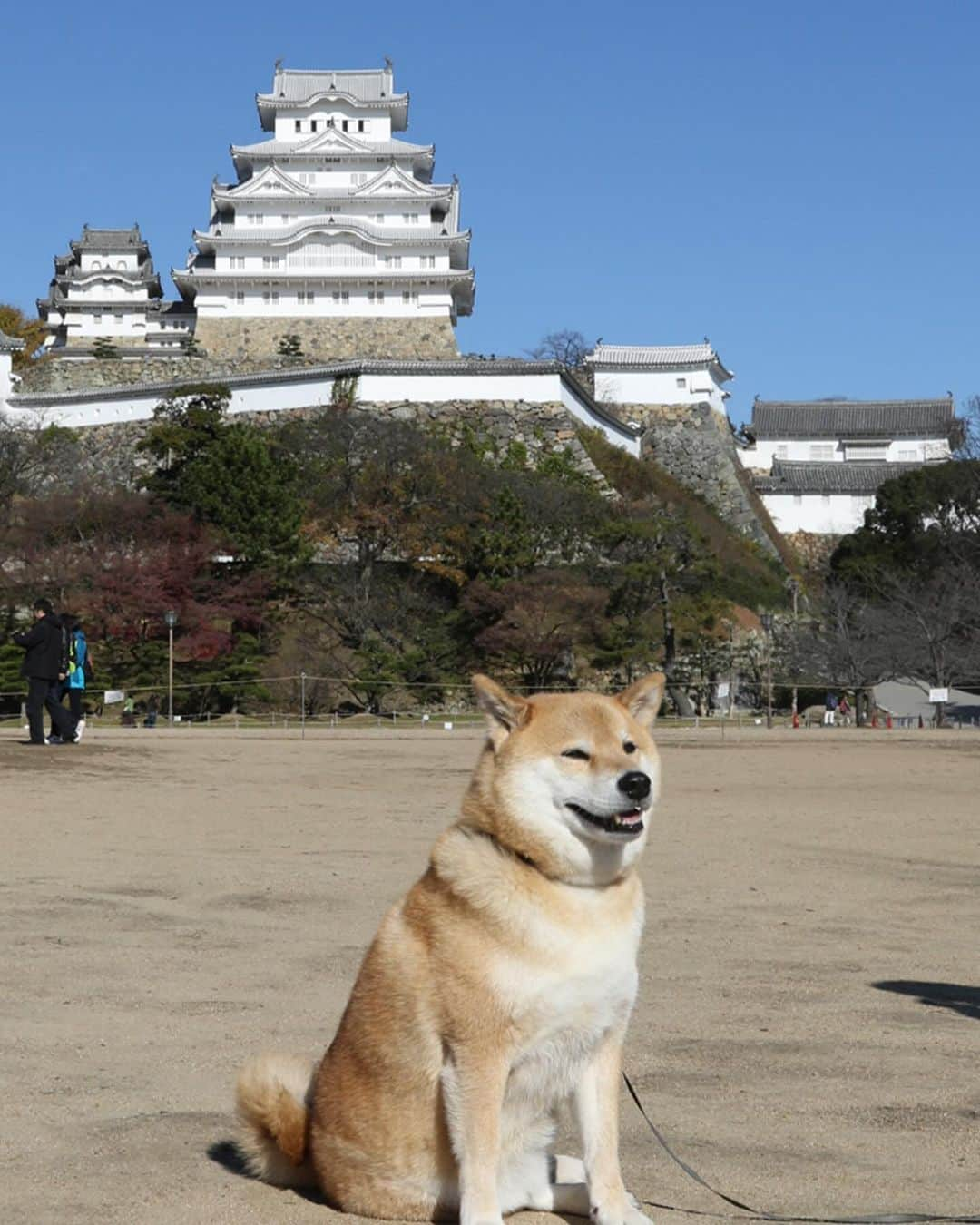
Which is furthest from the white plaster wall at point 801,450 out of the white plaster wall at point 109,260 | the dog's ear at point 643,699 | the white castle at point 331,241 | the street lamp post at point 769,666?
the dog's ear at point 643,699

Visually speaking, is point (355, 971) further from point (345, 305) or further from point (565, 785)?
point (345, 305)

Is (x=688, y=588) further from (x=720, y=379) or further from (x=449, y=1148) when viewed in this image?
(x=449, y=1148)

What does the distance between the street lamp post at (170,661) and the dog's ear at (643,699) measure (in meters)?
28.7

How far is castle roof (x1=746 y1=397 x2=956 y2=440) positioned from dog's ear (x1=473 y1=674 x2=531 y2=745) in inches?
2759

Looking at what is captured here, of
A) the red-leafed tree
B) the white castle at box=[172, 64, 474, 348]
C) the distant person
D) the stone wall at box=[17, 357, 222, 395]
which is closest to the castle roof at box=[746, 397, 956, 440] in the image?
the white castle at box=[172, 64, 474, 348]

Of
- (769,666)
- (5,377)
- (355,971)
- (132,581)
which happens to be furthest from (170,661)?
(355,971)

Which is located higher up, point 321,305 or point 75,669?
point 321,305

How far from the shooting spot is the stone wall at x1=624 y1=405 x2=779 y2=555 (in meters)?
63.2

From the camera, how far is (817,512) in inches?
2648

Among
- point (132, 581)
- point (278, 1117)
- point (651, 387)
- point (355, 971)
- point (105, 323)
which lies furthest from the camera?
point (105, 323)

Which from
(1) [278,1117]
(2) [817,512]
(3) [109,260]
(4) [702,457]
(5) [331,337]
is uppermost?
(3) [109,260]

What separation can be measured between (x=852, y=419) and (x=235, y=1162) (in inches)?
2803

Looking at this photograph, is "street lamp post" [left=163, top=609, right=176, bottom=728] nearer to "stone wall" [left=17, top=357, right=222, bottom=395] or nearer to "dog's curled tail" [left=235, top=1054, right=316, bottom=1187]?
"stone wall" [left=17, top=357, right=222, bottom=395]

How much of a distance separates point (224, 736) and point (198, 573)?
1334cm
